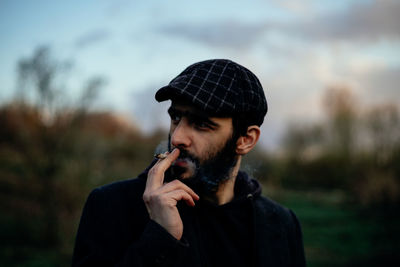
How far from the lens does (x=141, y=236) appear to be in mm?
1826

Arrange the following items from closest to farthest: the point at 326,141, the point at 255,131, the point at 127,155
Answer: the point at 255,131, the point at 127,155, the point at 326,141

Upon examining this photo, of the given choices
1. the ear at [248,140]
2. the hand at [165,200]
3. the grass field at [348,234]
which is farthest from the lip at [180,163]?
the grass field at [348,234]

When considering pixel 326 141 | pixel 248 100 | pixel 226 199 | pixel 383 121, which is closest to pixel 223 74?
pixel 248 100

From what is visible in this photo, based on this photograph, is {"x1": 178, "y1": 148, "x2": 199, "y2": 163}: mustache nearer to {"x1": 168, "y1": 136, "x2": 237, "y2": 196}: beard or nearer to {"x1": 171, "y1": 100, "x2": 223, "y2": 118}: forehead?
{"x1": 168, "y1": 136, "x2": 237, "y2": 196}: beard

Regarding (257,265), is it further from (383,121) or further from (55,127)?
(383,121)

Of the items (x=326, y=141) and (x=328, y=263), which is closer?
(x=328, y=263)

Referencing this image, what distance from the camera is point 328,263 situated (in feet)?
27.7

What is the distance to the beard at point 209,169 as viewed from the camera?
7.32 feet

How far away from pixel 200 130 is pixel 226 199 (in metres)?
0.66

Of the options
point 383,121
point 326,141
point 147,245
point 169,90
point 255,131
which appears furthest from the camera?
point 326,141

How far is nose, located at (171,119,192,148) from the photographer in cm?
223

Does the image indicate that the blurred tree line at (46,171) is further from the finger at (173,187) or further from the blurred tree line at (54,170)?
the finger at (173,187)

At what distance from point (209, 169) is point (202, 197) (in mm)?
243

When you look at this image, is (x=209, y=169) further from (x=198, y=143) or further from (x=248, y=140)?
(x=248, y=140)
